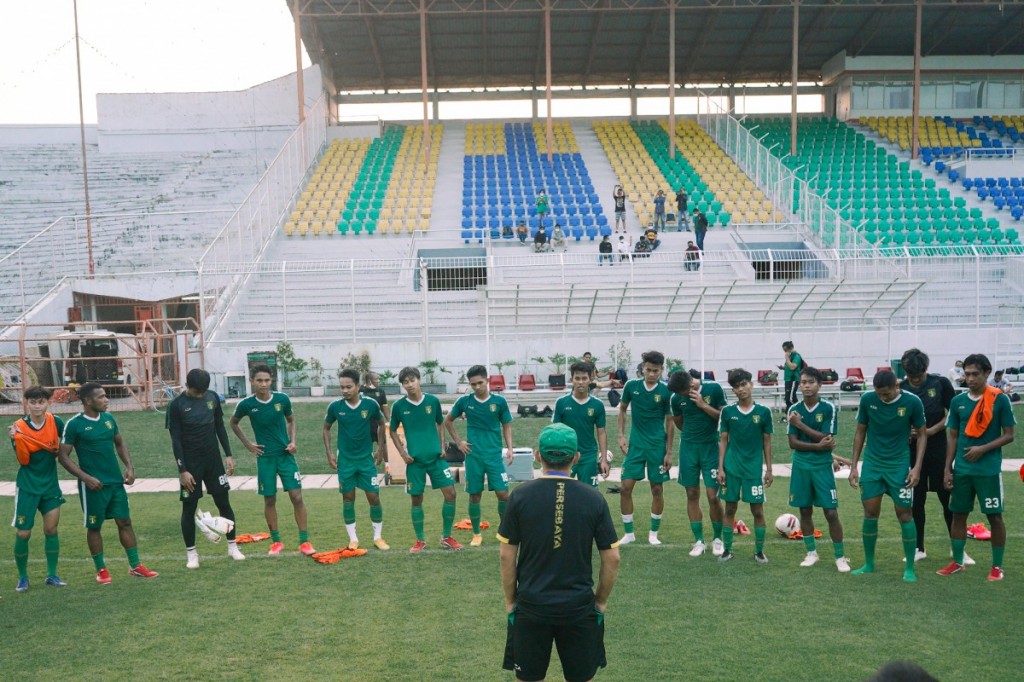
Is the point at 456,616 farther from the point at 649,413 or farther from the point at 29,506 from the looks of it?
the point at 29,506

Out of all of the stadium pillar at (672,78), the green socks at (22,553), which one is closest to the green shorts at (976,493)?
the green socks at (22,553)

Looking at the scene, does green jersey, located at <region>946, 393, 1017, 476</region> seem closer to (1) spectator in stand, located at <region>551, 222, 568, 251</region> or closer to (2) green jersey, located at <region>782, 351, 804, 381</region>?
(2) green jersey, located at <region>782, 351, 804, 381</region>

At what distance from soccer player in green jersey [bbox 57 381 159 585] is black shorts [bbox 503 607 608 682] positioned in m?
5.17

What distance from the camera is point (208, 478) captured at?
8703 mm

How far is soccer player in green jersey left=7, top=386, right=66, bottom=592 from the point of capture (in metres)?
7.91

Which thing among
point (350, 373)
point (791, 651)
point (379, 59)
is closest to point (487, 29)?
point (379, 59)

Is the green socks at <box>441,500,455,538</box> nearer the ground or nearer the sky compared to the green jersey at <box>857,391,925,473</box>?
nearer the ground

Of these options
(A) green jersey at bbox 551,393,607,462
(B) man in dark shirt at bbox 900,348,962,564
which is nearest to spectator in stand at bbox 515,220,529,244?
(A) green jersey at bbox 551,393,607,462

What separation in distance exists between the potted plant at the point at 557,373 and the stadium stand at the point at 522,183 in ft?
25.3

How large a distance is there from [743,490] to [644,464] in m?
1.25

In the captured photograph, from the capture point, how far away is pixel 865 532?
8.03m

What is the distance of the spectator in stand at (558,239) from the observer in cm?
2886

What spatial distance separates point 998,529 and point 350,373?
6369 mm

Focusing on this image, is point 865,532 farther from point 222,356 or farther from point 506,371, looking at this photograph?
point 222,356
